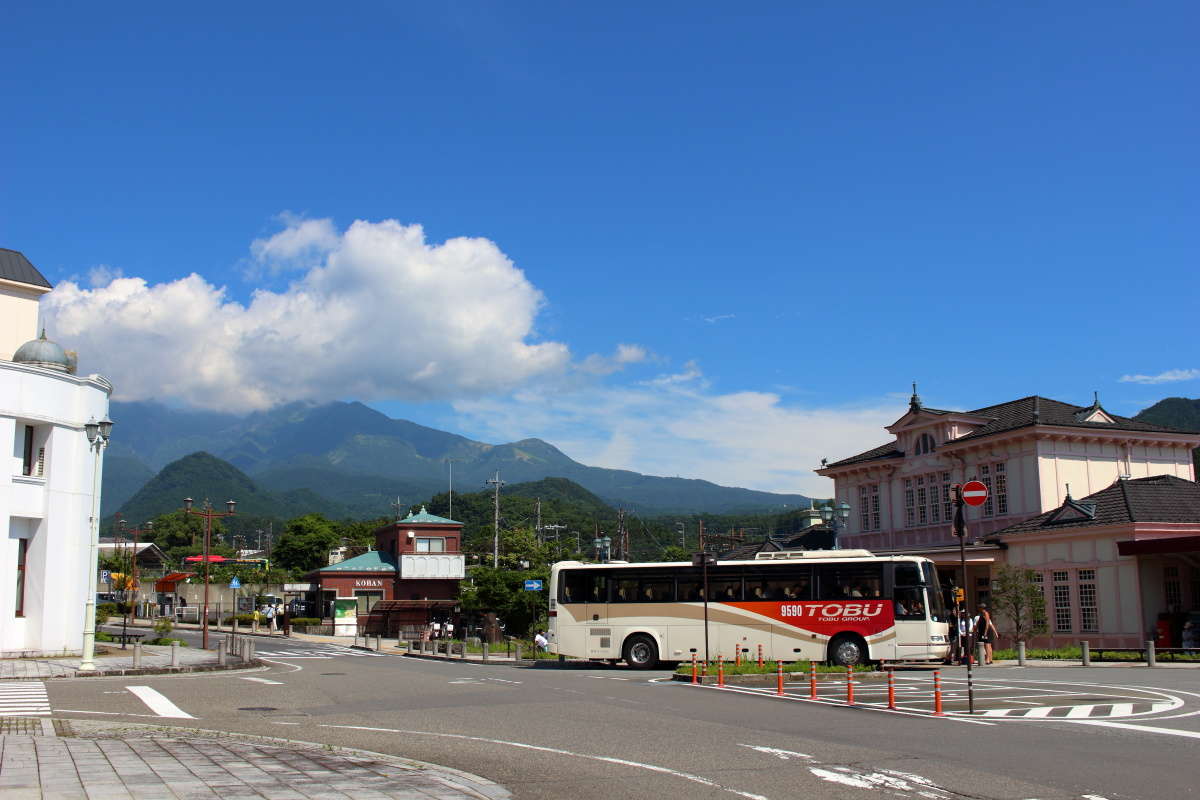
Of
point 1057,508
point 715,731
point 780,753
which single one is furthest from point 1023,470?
point 780,753

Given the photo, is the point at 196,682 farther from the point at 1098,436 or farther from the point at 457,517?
the point at 457,517

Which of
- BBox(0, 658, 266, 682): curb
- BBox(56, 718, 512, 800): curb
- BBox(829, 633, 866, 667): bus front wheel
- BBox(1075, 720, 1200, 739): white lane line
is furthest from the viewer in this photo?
BBox(829, 633, 866, 667): bus front wheel

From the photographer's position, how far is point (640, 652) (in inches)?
1208

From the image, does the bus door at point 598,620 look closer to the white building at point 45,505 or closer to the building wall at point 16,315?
the white building at point 45,505

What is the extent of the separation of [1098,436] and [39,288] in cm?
4291

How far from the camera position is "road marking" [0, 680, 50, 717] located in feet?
55.1

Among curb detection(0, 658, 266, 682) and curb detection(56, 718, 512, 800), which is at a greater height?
curb detection(56, 718, 512, 800)

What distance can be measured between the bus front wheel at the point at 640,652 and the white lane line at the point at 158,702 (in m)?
13.8

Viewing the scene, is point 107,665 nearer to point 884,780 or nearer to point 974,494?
point 974,494

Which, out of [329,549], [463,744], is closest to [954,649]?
[463,744]

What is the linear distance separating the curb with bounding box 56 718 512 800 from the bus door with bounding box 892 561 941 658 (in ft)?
60.3

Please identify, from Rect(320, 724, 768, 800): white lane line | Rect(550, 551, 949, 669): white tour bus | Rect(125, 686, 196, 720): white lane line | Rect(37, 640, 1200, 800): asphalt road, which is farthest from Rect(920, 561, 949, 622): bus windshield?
Rect(125, 686, 196, 720): white lane line

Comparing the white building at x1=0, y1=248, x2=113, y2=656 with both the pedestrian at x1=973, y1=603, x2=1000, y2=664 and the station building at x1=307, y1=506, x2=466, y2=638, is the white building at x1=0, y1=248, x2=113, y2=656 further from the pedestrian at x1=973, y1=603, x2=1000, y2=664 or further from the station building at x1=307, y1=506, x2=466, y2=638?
the station building at x1=307, y1=506, x2=466, y2=638

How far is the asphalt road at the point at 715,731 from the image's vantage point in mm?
10336
